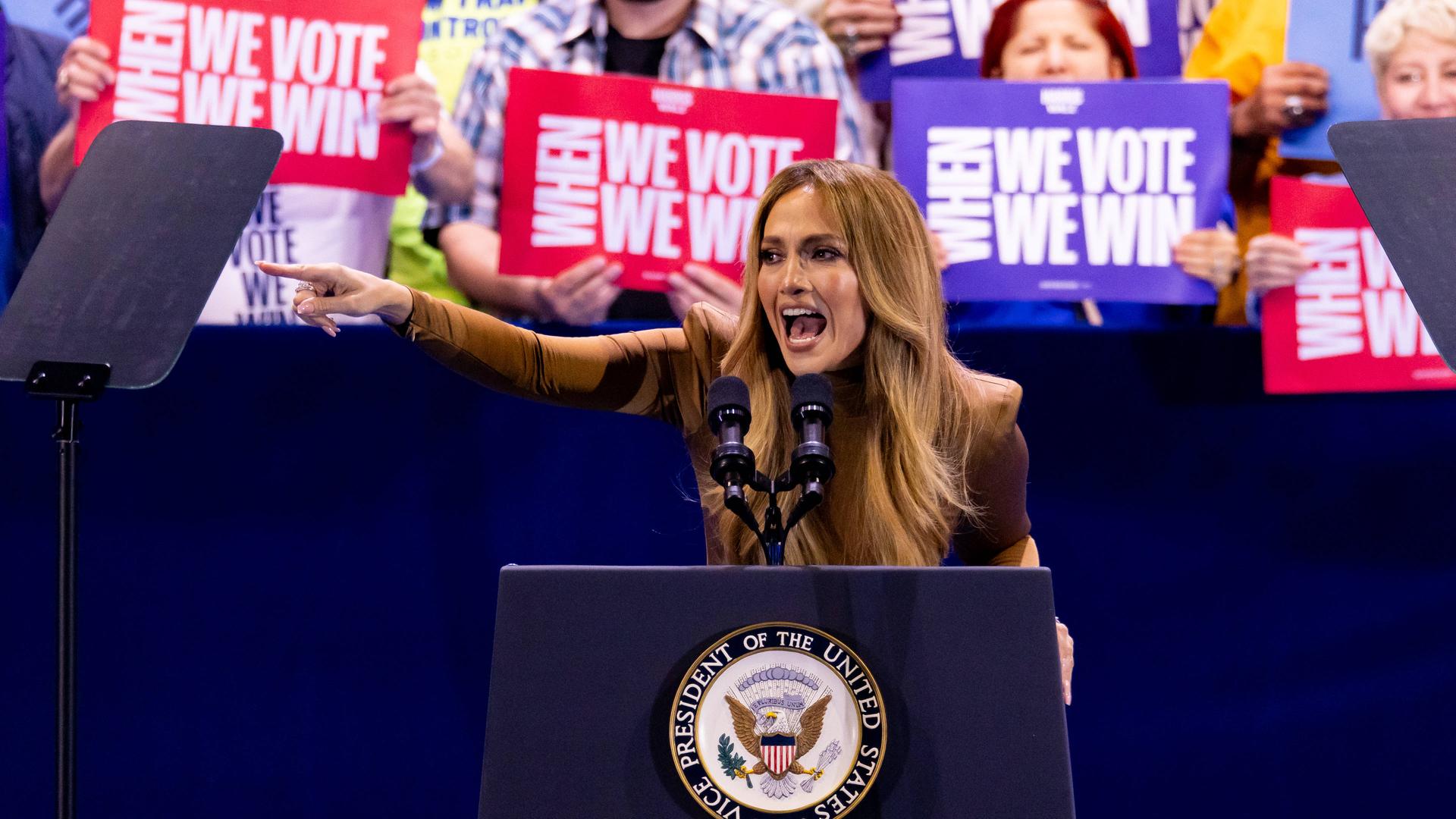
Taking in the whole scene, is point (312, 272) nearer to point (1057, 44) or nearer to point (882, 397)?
point (882, 397)

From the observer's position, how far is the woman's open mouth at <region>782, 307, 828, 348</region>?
6.18 feet

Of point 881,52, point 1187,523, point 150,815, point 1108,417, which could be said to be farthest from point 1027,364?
point 150,815

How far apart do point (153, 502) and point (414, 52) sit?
41.6 inches

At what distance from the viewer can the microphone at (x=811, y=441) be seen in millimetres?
1363

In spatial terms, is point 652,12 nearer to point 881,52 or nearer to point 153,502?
point 881,52

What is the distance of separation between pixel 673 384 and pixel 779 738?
860 mm

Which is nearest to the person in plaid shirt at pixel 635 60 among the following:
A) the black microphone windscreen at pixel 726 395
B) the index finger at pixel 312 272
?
the index finger at pixel 312 272

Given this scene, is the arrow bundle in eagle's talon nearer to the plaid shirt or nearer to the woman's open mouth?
the woman's open mouth

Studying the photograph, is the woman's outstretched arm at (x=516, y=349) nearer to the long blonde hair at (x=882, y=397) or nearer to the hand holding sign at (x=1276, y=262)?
the long blonde hair at (x=882, y=397)

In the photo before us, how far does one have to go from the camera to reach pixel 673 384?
2.11 metres

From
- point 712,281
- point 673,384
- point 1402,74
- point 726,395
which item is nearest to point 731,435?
point 726,395

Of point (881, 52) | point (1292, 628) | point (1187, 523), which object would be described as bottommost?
point (1292, 628)

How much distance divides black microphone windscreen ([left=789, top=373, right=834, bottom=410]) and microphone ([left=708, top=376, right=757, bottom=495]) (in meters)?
0.05

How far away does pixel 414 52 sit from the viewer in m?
2.86
